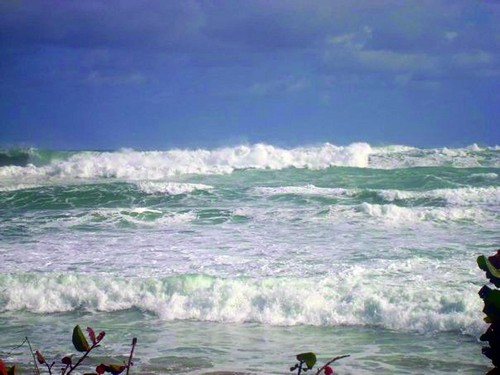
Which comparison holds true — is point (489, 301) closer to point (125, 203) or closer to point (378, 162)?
point (125, 203)

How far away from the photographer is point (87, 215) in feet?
65.0

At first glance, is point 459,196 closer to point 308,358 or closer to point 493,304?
point 308,358

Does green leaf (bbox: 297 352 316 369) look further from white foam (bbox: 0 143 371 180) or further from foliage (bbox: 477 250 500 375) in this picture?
white foam (bbox: 0 143 371 180)

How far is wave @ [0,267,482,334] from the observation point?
8945 mm

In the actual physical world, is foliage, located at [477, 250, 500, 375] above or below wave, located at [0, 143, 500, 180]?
below

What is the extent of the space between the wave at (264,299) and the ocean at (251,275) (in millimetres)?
26

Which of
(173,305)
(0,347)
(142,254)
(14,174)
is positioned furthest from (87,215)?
(14,174)

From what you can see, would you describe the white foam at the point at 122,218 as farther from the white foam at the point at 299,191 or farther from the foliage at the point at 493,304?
the foliage at the point at 493,304

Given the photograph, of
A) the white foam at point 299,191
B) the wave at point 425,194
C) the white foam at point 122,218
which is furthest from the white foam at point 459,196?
the white foam at point 122,218

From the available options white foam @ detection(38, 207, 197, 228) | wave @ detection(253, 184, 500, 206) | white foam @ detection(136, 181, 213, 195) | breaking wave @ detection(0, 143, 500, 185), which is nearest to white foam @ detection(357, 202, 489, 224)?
wave @ detection(253, 184, 500, 206)

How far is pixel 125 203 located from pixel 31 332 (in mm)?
15196

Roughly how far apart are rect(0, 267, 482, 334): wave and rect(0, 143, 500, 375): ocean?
3 centimetres

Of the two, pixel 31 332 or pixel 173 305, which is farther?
pixel 173 305

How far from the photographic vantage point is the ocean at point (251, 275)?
7742 millimetres
